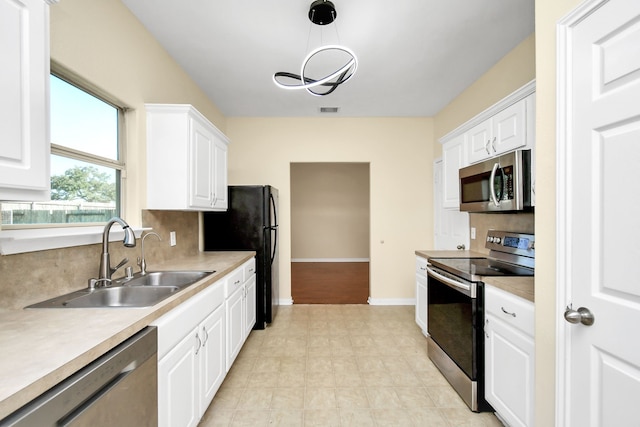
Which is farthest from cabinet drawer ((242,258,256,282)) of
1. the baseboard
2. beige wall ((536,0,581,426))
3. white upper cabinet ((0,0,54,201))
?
beige wall ((536,0,581,426))

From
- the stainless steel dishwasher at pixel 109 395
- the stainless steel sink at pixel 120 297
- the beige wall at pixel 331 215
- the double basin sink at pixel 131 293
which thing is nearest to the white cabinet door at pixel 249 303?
the double basin sink at pixel 131 293

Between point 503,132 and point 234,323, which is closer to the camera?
point 503,132

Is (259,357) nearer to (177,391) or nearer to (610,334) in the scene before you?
(177,391)

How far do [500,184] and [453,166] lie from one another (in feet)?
2.58

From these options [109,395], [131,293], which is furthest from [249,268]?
[109,395]

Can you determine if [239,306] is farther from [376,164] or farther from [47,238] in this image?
[376,164]

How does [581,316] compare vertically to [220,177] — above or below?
below

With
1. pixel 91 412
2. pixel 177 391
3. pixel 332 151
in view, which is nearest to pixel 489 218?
pixel 332 151

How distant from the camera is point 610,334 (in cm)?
97

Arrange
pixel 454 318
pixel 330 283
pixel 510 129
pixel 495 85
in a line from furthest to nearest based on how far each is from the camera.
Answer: pixel 330 283 → pixel 495 85 → pixel 454 318 → pixel 510 129

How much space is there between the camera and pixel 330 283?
5.40 meters

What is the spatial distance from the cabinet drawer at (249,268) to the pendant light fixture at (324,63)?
166cm

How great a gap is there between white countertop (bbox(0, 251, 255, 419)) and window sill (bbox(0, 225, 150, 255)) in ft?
0.86

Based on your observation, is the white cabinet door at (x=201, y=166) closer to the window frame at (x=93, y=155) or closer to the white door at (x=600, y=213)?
the window frame at (x=93, y=155)
